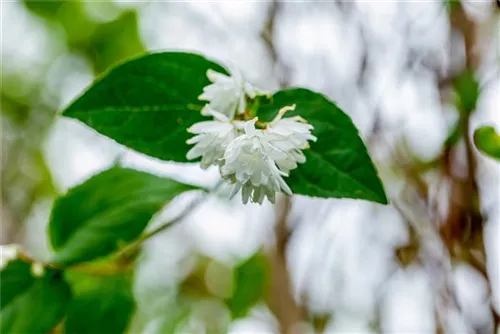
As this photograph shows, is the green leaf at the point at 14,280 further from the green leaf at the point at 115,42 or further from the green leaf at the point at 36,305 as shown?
the green leaf at the point at 115,42

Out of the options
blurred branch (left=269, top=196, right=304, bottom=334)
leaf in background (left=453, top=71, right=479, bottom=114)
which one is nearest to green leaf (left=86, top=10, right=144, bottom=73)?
blurred branch (left=269, top=196, right=304, bottom=334)

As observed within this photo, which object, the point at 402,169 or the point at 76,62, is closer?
the point at 402,169

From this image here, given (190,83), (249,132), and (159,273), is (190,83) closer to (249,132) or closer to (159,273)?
(249,132)

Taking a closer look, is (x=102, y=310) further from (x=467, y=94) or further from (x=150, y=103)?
(x=467, y=94)

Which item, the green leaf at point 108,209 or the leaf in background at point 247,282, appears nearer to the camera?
the green leaf at point 108,209

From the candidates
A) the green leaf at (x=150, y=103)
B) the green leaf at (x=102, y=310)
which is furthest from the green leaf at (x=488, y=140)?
the green leaf at (x=102, y=310)

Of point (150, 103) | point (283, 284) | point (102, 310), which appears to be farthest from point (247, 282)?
point (150, 103)

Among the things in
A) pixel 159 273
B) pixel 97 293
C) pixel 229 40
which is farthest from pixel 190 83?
pixel 159 273
